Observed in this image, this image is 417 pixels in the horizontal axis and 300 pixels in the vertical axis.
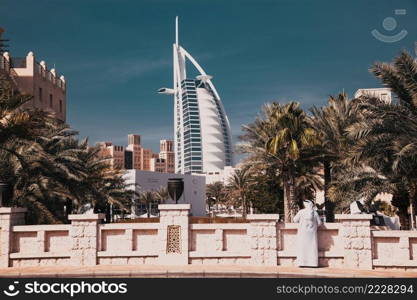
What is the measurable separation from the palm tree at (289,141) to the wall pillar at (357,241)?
14.1 metres

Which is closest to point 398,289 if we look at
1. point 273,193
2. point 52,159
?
point 52,159

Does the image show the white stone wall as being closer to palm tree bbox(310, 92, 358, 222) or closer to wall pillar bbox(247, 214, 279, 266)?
wall pillar bbox(247, 214, 279, 266)

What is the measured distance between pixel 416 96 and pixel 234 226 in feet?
28.0

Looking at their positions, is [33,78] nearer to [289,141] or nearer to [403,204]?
[289,141]

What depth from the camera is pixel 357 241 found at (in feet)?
44.2

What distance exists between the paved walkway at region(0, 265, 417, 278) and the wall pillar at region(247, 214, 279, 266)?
14.3 inches

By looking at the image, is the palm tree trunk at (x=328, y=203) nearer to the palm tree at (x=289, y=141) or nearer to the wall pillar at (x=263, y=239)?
the palm tree at (x=289, y=141)

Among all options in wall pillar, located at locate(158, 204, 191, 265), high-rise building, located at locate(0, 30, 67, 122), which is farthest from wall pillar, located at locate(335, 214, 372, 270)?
high-rise building, located at locate(0, 30, 67, 122)

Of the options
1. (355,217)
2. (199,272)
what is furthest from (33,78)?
(355,217)

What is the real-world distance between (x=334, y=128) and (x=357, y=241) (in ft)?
51.4

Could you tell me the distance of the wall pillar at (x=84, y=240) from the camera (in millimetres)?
14258

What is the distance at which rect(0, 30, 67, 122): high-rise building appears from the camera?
160 feet

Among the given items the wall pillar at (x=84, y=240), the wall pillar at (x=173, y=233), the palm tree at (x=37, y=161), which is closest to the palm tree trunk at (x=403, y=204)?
the wall pillar at (x=173, y=233)

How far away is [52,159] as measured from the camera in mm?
24406
